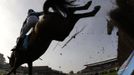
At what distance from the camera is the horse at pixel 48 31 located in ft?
39.6

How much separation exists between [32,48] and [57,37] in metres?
1.41

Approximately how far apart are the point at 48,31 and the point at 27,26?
7.23 feet

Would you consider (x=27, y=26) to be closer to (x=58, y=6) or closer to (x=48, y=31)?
(x=48, y=31)

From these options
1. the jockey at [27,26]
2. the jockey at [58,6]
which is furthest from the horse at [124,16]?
the jockey at [27,26]

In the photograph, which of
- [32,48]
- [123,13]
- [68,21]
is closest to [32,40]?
[32,48]

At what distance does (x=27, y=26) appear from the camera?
15.0 metres

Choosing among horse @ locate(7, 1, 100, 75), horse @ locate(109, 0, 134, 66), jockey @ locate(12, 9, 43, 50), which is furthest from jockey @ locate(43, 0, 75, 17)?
horse @ locate(109, 0, 134, 66)

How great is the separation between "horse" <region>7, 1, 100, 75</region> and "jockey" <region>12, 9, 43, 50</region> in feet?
0.91

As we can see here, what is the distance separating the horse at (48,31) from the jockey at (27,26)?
277 mm

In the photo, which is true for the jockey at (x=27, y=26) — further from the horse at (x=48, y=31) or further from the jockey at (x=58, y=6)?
the jockey at (x=58, y=6)

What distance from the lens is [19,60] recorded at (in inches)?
598

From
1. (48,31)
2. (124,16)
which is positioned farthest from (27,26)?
(124,16)

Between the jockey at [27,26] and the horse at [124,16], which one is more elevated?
the jockey at [27,26]

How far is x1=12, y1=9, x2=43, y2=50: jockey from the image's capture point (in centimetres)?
1448
